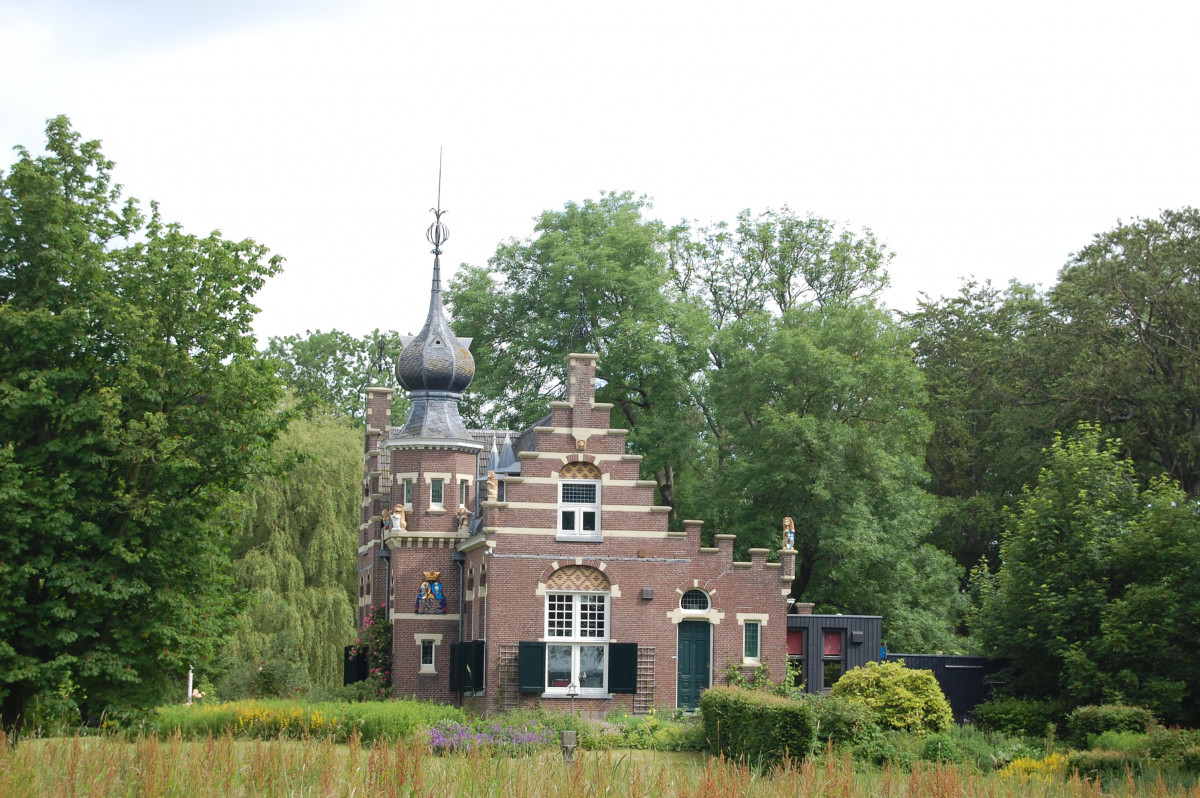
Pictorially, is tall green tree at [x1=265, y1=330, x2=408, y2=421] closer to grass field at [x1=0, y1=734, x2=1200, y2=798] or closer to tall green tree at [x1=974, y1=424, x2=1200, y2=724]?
tall green tree at [x1=974, y1=424, x2=1200, y2=724]

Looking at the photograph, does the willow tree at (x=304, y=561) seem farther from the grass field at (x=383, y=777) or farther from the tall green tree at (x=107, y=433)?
the grass field at (x=383, y=777)

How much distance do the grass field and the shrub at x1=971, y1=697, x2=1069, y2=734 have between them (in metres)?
15.0

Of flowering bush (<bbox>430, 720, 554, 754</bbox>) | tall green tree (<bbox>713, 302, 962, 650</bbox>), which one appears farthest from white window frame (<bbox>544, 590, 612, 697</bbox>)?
tall green tree (<bbox>713, 302, 962, 650</bbox>)

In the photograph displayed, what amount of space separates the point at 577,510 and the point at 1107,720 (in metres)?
13.9

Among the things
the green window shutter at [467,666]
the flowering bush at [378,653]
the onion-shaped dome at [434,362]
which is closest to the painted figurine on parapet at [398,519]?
the flowering bush at [378,653]

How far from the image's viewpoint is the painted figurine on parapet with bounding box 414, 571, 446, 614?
3450cm

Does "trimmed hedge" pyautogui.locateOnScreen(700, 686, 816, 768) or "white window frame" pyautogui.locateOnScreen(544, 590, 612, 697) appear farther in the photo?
"white window frame" pyautogui.locateOnScreen(544, 590, 612, 697)


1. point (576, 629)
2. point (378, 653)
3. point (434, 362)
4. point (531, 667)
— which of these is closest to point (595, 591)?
point (576, 629)

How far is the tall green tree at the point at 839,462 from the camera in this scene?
37969 mm

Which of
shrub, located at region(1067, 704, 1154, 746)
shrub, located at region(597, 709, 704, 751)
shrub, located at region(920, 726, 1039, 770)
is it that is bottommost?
shrub, located at region(597, 709, 704, 751)

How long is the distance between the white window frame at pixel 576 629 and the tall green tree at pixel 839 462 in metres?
8.42

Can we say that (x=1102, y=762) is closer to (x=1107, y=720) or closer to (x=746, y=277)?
(x=1107, y=720)

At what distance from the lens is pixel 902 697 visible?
23984 mm

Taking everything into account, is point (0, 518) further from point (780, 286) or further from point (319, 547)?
point (780, 286)
